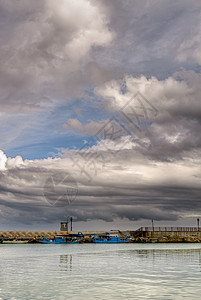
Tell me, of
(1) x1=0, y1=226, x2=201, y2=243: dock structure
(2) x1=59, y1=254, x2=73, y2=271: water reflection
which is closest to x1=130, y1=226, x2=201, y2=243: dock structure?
(1) x1=0, y1=226, x2=201, y2=243: dock structure

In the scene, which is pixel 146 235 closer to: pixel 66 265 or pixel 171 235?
pixel 171 235

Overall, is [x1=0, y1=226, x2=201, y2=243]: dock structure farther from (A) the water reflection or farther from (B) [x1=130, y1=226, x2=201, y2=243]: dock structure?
(A) the water reflection

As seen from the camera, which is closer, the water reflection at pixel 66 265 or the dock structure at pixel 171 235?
the water reflection at pixel 66 265

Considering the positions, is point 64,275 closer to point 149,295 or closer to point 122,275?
point 122,275

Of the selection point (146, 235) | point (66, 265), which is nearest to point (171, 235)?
point (146, 235)

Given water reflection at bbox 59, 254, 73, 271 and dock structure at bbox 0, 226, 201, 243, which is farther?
dock structure at bbox 0, 226, 201, 243

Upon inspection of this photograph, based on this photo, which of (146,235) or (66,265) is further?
(146,235)

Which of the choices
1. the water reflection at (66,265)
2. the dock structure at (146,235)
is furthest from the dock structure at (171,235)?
the water reflection at (66,265)

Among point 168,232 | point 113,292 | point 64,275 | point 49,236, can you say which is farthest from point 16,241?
point 113,292

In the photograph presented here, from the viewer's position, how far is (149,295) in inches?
1004

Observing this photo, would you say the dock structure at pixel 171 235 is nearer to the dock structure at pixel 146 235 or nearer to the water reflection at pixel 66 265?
the dock structure at pixel 146 235

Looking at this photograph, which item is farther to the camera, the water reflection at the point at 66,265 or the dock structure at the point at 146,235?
the dock structure at the point at 146,235

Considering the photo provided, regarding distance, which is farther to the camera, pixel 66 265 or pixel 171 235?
pixel 171 235

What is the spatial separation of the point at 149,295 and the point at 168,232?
166 meters
